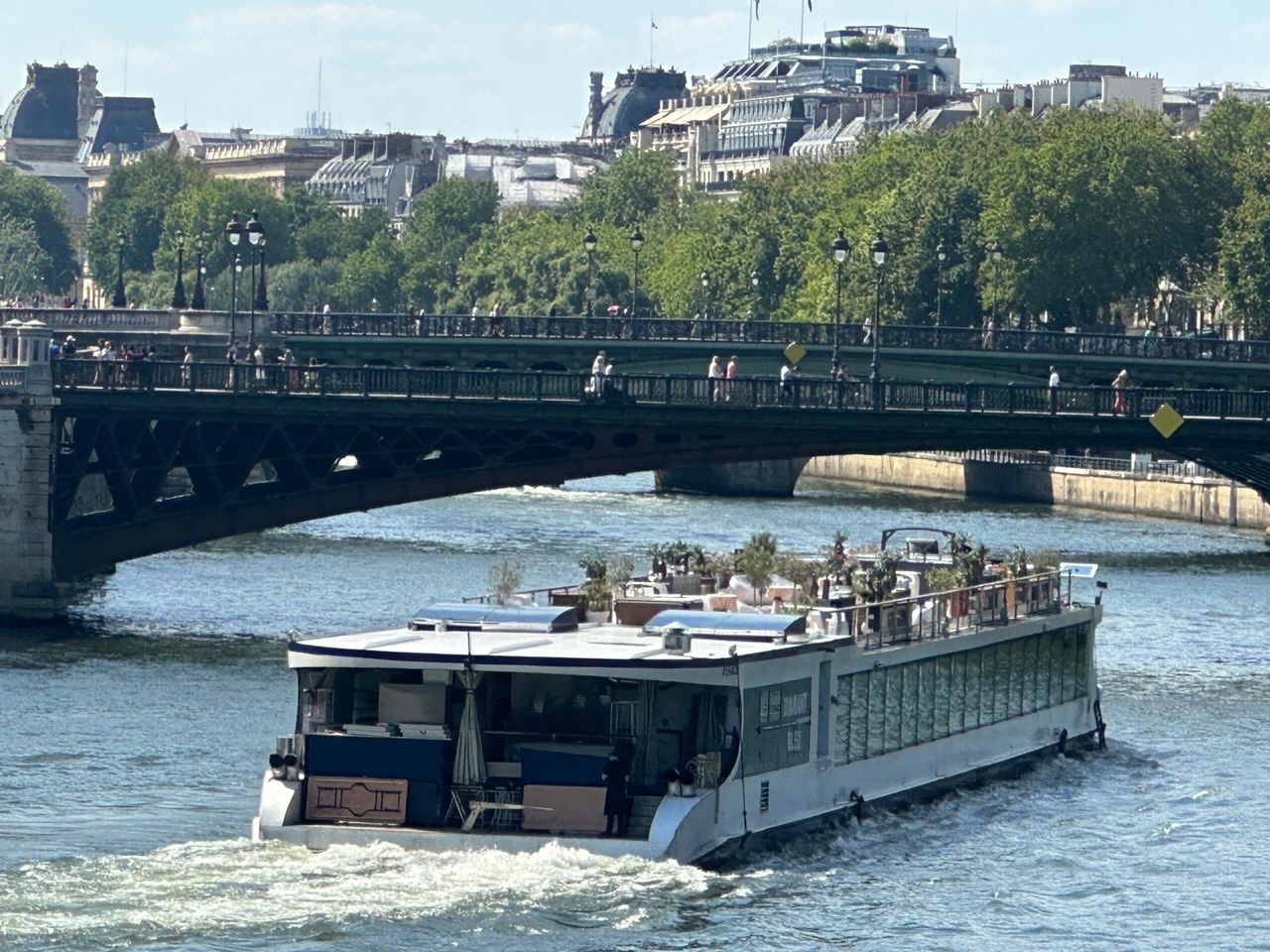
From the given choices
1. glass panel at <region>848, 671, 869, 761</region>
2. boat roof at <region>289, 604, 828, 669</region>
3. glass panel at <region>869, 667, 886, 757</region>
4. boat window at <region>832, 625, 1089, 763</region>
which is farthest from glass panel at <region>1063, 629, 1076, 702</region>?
boat roof at <region>289, 604, 828, 669</region>

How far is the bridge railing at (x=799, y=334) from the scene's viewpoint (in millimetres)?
87375

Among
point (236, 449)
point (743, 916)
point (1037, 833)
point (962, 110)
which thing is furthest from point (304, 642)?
point (962, 110)

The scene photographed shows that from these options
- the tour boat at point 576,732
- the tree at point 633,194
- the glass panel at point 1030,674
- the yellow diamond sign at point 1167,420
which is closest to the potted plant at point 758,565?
the tour boat at point 576,732

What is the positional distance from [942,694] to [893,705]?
1.57 meters

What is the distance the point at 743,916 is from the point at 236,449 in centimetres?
2761

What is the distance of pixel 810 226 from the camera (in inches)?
5167

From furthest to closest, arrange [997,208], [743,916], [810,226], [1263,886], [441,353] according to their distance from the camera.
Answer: [810,226], [997,208], [441,353], [1263,886], [743,916]

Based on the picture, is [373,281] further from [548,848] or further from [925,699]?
[548,848]

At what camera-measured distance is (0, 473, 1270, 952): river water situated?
96.0 feet

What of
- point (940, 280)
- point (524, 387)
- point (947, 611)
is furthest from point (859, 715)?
point (940, 280)

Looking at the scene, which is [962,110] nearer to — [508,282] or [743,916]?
[508,282]

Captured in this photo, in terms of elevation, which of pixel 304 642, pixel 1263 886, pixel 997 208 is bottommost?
pixel 1263 886

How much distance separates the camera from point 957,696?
38062mm

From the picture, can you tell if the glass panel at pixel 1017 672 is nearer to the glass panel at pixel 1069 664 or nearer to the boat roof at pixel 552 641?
the glass panel at pixel 1069 664
